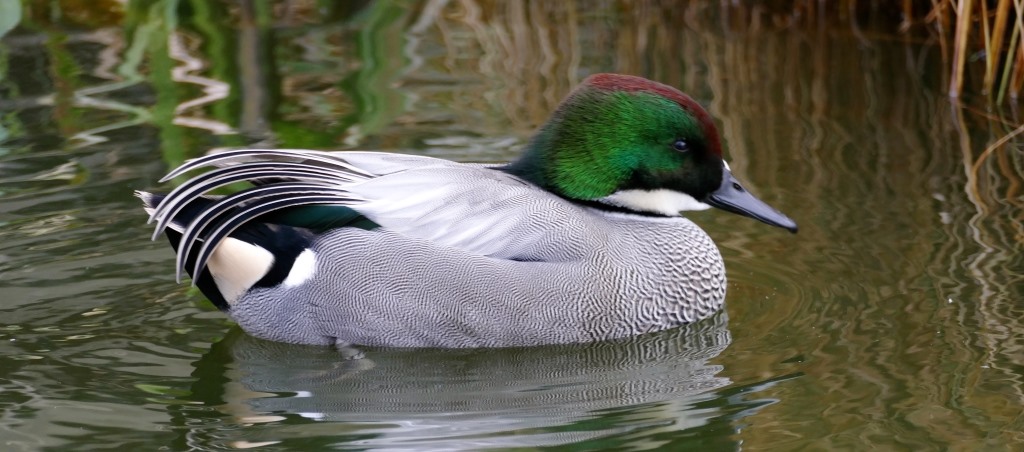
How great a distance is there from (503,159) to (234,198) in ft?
6.78

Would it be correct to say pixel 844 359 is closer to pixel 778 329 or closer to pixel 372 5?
pixel 778 329

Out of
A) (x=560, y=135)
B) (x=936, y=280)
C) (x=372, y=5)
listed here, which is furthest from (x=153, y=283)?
(x=372, y=5)

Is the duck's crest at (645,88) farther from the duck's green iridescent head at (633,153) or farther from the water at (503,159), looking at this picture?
the water at (503,159)

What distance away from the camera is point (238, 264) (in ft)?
15.8

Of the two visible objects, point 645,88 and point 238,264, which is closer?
point 238,264

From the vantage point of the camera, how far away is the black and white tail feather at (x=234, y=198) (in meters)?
4.71

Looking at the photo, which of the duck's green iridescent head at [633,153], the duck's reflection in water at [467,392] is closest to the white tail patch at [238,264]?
the duck's reflection in water at [467,392]

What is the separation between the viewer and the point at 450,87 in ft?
25.9

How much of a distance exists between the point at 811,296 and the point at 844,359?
0.59m

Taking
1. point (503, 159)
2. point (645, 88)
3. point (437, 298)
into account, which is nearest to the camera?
point (437, 298)

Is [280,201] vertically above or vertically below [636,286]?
above

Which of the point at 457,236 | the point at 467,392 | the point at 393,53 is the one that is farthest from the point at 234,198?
the point at 393,53

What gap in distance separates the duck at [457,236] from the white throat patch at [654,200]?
13 mm

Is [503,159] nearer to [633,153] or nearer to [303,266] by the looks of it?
[633,153]
